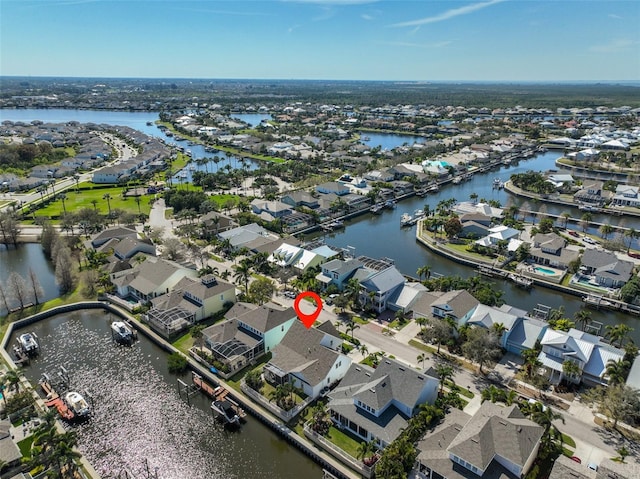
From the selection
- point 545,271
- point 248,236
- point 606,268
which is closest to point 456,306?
point 545,271

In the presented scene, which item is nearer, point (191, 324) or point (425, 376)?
point (425, 376)

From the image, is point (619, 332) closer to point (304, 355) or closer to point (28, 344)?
point (304, 355)

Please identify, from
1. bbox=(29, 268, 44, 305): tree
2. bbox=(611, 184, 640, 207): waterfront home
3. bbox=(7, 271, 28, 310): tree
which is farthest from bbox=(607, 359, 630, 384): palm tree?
bbox=(611, 184, 640, 207): waterfront home

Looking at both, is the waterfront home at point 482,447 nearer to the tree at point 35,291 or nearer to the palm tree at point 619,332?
the palm tree at point 619,332

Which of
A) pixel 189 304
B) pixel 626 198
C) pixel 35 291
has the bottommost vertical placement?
pixel 35 291

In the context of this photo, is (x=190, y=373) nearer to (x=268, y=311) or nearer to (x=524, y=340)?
(x=268, y=311)

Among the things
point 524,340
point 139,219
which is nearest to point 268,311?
point 524,340
